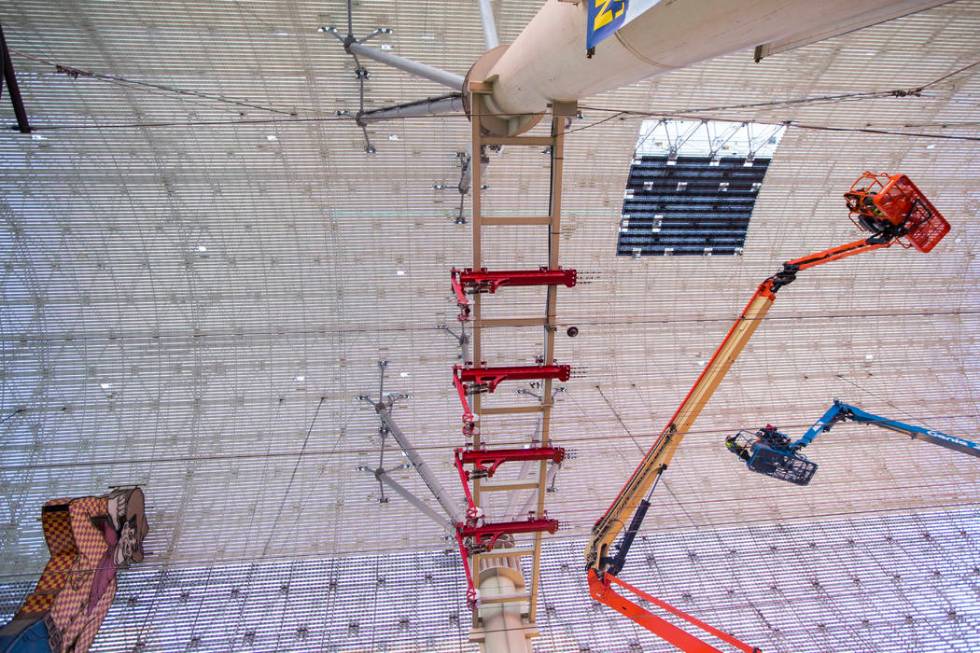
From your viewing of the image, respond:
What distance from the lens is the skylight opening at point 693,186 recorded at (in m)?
19.7

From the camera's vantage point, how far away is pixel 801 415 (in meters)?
23.5

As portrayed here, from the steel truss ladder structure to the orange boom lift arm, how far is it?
2.31 meters

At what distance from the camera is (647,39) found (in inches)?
205

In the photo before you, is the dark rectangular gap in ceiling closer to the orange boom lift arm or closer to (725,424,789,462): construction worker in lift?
the orange boom lift arm

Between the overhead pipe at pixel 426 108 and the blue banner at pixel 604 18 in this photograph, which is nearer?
the blue banner at pixel 604 18

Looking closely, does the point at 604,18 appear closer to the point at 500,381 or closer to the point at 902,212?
the point at 500,381

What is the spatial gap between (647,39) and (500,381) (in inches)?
351

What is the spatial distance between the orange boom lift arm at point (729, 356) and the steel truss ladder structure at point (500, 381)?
231 centimetres

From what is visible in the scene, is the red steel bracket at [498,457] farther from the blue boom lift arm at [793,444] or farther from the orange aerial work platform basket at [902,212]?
the orange aerial work platform basket at [902,212]

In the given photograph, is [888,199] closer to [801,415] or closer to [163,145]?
[801,415]

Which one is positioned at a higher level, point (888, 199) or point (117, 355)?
point (888, 199)

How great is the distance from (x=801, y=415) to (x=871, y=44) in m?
14.4

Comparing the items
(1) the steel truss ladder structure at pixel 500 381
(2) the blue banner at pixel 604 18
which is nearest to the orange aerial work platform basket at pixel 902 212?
(1) the steel truss ladder structure at pixel 500 381

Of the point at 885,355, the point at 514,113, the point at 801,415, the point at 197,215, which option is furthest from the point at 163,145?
the point at 885,355
